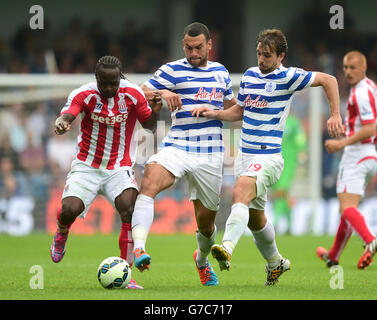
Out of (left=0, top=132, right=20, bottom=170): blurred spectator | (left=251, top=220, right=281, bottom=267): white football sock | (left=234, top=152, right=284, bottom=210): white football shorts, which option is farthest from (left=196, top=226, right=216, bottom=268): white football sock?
(left=0, top=132, right=20, bottom=170): blurred spectator

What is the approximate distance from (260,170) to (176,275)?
6.88 ft

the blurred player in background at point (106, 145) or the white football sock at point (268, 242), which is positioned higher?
the blurred player in background at point (106, 145)

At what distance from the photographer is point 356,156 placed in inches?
386

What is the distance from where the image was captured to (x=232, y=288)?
7.29 m

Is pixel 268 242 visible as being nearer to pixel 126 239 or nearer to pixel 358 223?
pixel 126 239

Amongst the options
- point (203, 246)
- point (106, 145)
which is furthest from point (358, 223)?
point (106, 145)

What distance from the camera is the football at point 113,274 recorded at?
702 cm

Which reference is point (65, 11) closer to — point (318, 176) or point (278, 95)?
point (318, 176)

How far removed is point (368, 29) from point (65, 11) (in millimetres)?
8222

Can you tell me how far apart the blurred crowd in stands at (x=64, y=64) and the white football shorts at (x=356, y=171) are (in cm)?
703

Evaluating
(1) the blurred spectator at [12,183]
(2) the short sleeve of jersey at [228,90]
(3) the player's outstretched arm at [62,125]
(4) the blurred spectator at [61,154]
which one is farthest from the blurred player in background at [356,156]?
(1) the blurred spectator at [12,183]

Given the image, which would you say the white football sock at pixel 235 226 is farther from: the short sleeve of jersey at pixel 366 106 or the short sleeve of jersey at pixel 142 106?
the short sleeve of jersey at pixel 366 106

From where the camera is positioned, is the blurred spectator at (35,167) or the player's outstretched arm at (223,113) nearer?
the player's outstretched arm at (223,113)
